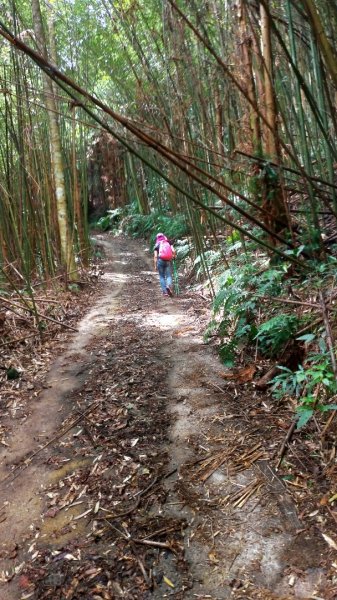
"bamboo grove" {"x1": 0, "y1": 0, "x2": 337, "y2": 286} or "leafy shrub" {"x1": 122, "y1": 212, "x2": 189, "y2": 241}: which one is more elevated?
"bamboo grove" {"x1": 0, "y1": 0, "x2": 337, "y2": 286}

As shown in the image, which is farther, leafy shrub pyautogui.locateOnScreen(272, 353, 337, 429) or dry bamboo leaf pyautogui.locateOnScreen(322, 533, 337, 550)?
leafy shrub pyautogui.locateOnScreen(272, 353, 337, 429)

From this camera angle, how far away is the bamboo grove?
1.45 m

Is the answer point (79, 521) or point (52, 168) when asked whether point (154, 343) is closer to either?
Result: point (79, 521)

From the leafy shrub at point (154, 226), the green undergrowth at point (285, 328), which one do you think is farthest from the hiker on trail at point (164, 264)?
the green undergrowth at point (285, 328)

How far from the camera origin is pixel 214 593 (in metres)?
1.39

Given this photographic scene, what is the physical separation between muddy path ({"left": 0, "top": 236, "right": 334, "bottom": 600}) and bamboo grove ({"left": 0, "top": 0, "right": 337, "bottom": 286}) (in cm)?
101

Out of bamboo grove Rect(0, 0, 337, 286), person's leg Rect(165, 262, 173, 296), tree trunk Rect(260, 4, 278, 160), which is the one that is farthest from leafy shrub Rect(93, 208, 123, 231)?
tree trunk Rect(260, 4, 278, 160)

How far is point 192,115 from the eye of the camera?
17.7 feet

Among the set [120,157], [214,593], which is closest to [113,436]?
[214,593]

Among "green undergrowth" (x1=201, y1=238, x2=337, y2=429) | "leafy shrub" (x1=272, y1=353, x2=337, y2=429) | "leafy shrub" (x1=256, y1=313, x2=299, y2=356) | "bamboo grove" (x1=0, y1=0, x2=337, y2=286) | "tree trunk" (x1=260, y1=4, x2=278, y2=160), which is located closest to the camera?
"bamboo grove" (x1=0, y1=0, x2=337, y2=286)

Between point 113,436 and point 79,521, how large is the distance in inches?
22.9

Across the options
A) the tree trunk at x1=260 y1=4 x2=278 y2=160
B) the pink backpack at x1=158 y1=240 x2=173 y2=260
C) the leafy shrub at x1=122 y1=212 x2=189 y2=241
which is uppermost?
the tree trunk at x1=260 y1=4 x2=278 y2=160

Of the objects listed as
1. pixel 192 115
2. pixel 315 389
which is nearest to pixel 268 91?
pixel 315 389

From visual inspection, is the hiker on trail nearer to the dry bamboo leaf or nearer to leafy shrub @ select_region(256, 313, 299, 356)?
leafy shrub @ select_region(256, 313, 299, 356)
